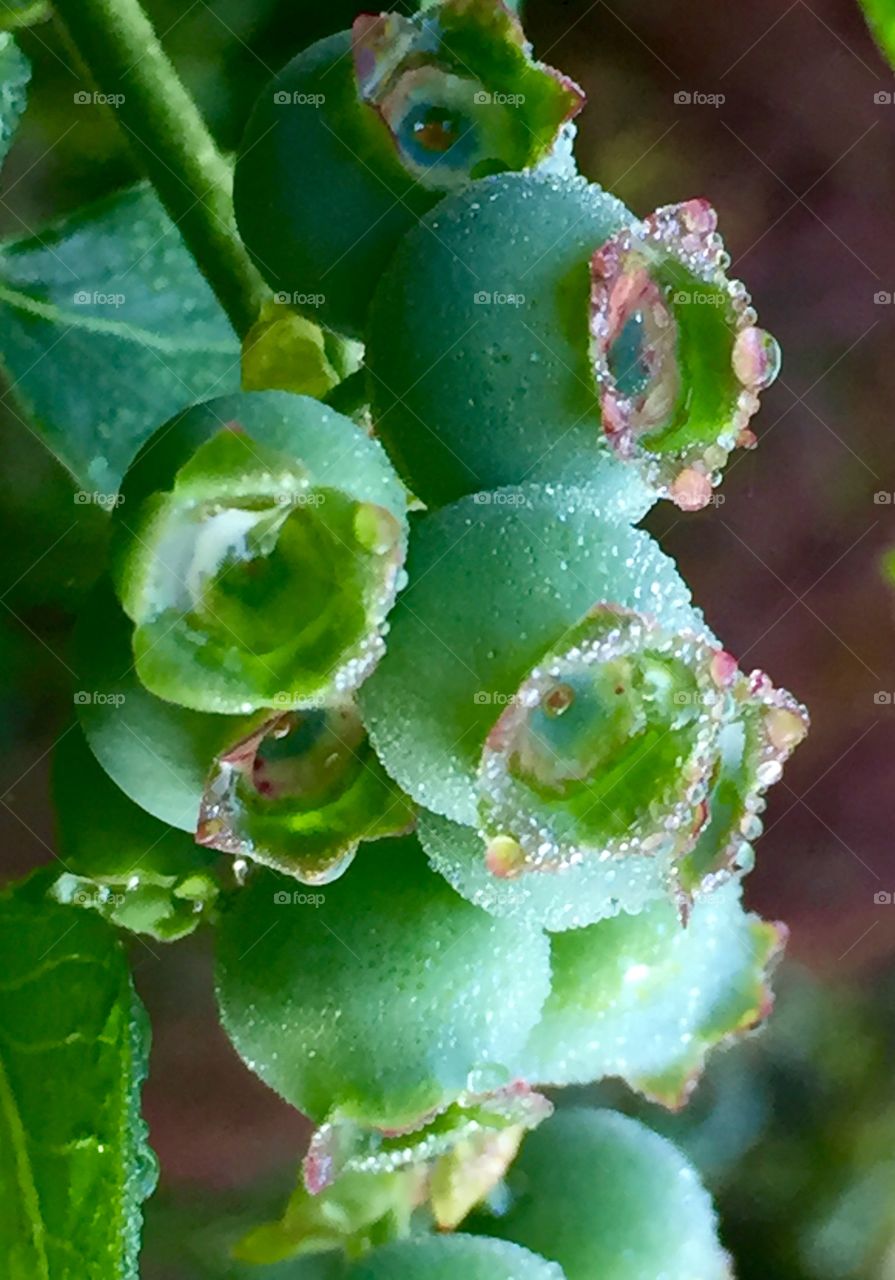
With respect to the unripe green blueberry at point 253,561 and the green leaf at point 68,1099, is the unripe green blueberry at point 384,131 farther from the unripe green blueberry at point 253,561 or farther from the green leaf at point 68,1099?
the green leaf at point 68,1099

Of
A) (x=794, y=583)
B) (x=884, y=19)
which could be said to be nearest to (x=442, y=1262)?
(x=884, y=19)

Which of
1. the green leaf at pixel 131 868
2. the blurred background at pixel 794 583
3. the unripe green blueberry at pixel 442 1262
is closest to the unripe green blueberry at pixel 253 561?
the green leaf at pixel 131 868

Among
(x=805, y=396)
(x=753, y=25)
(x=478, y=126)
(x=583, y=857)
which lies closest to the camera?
(x=583, y=857)

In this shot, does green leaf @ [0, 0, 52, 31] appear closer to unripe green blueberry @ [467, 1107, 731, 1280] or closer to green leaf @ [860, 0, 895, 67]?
green leaf @ [860, 0, 895, 67]

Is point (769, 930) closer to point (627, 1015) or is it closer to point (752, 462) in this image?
point (627, 1015)

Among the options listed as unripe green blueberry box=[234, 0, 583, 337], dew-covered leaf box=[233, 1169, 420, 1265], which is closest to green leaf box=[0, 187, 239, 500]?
unripe green blueberry box=[234, 0, 583, 337]

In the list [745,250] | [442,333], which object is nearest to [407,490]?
[442,333]
